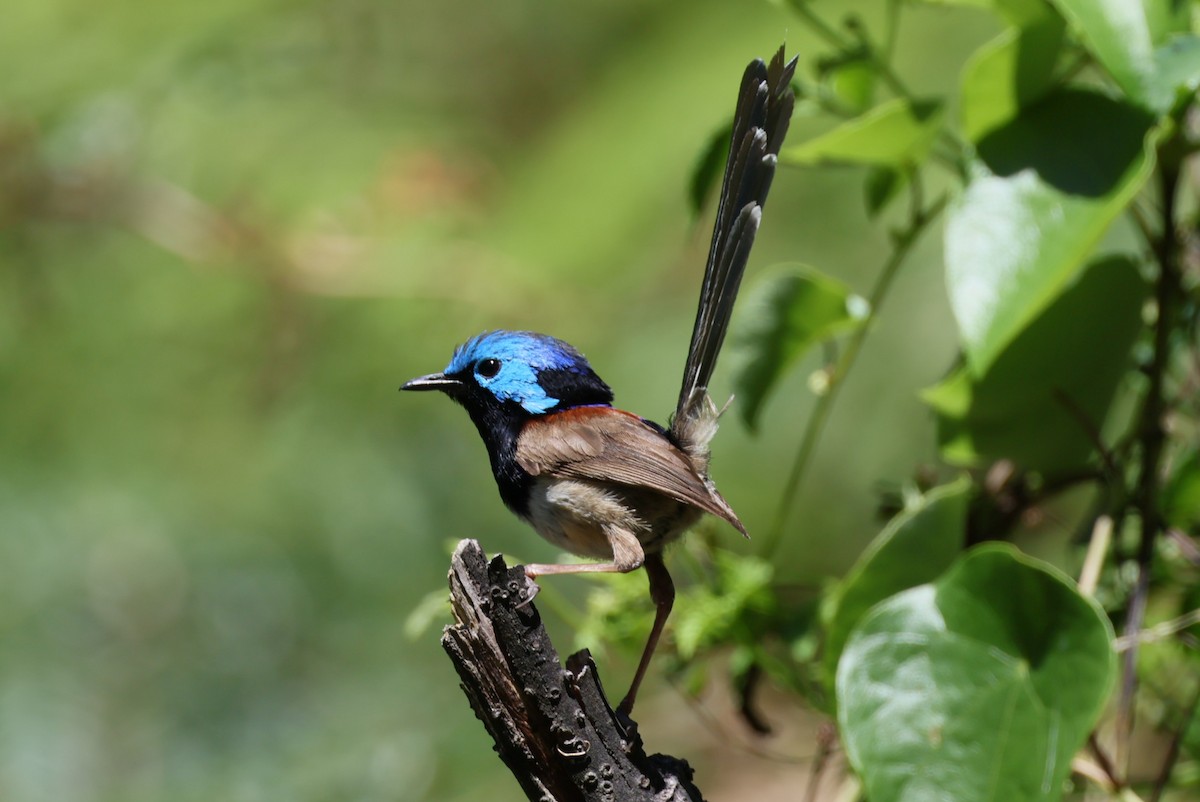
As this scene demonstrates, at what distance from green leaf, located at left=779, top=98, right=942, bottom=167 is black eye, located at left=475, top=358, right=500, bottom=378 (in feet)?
2.95

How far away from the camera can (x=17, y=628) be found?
5805 mm

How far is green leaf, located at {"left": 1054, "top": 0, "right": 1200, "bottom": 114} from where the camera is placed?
265cm

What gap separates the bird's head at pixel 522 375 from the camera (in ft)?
10.4

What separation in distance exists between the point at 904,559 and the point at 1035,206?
0.90 metres

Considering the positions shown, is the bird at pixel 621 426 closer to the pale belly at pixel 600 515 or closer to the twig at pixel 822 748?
the pale belly at pixel 600 515

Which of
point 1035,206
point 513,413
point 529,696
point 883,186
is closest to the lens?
point 529,696

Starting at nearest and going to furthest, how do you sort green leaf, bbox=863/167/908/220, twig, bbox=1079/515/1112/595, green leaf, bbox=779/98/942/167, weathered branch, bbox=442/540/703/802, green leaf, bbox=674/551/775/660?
weathered branch, bbox=442/540/703/802 < green leaf, bbox=779/98/942/167 < twig, bbox=1079/515/1112/595 < green leaf, bbox=863/167/908/220 < green leaf, bbox=674/551/775/660

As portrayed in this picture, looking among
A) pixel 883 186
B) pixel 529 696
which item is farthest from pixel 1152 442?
pixel 529 696

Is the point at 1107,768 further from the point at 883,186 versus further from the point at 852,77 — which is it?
the point at 852,77

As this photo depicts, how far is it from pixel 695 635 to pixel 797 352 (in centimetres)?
82

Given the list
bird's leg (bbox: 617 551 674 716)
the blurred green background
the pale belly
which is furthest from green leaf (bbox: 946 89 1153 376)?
the blurred green background

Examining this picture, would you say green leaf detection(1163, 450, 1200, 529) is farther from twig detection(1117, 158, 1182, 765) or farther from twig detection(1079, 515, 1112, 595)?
twig detection(1079, 515, 1112, 595)

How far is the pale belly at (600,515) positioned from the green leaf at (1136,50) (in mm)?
1337

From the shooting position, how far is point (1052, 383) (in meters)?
3.26
